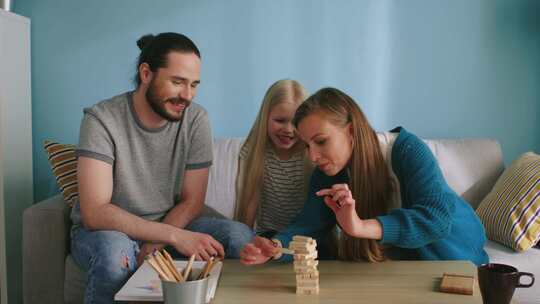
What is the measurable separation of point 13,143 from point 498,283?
2.19 metres

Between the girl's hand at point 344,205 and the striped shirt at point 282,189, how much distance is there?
2.35ft

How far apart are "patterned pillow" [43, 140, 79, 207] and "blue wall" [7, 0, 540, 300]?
19.4 inches

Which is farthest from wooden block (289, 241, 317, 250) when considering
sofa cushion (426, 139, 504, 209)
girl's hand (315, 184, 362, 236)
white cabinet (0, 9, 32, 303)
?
white cabinet (0, 9, 32, 303)

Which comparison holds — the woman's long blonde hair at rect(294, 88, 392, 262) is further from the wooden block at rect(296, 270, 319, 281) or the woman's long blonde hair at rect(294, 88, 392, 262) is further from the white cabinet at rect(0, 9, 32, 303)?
the white cabinet at rect(0, 9, 32, 303)

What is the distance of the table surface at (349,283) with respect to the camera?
1.38 m

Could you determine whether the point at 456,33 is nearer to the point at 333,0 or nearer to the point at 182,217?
the point at 333,0

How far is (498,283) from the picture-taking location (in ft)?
4.19

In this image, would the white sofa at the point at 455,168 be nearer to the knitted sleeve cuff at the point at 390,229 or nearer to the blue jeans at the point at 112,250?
the blue jeans at the point at 112,250

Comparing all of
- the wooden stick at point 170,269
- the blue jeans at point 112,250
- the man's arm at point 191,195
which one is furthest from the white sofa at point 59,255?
the wooden stick at point 170,269

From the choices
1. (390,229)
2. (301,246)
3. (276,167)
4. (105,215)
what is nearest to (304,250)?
(301,246)

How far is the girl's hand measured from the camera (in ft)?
4.85

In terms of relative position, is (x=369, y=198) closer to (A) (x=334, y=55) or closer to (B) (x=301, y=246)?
(B) (x=301, y=246)

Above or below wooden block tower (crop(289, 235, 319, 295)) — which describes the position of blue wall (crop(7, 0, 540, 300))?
above

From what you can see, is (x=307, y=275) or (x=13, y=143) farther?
(x=13, y=143)
